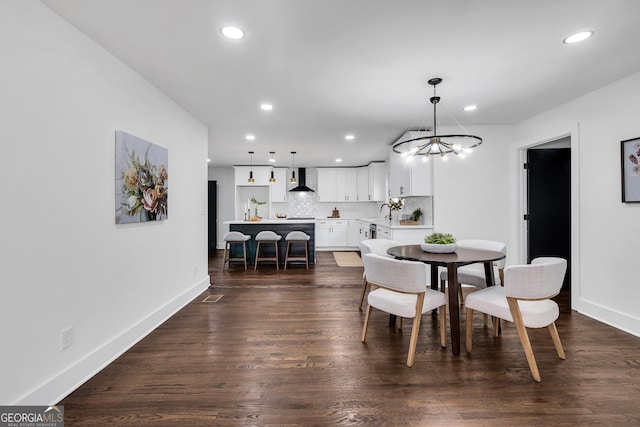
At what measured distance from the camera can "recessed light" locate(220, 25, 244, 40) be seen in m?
1.99

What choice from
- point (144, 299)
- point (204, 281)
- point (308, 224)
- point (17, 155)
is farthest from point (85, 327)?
point (308, 224)

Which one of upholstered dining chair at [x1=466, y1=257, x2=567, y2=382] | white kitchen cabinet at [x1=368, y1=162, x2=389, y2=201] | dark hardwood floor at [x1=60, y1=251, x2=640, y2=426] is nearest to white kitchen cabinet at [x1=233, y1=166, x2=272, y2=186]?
A: white kitchen cabinet at [x1=368, y1=162, x2=389, y2=201]

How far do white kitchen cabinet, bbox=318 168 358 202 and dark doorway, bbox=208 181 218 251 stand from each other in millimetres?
2890

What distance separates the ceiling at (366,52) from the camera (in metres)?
1.82

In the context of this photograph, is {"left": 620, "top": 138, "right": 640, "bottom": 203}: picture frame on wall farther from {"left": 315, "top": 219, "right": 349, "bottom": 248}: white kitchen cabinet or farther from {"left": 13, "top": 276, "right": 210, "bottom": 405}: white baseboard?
{"left": 315, "top": 219, "right": 349, "bottom": 248}: white kitchen cabinet

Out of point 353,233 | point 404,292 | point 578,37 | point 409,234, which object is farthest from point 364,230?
point 578,37

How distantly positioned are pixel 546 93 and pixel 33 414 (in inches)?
193

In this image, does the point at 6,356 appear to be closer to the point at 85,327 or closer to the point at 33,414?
the point at 33,414

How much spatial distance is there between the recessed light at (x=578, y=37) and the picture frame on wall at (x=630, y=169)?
138cm

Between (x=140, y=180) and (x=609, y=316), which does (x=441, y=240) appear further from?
(x=140, y=180)

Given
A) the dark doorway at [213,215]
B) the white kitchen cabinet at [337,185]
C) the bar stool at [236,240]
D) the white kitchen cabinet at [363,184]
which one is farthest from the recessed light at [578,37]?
the dark doorway at [213,215]

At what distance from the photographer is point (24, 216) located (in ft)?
5.44

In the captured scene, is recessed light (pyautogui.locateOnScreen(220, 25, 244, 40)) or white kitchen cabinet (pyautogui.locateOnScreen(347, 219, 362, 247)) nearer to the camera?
recessed light (pyautogui.locateOnScreen(220, 25, 244, 40))

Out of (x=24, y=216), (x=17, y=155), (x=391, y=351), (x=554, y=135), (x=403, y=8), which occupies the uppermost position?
(x=403, y=8)
